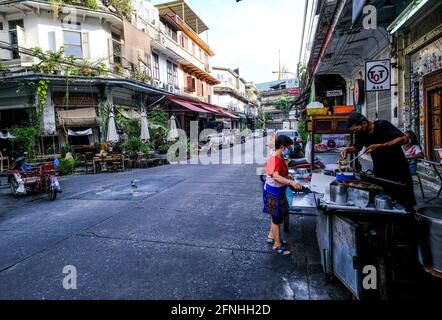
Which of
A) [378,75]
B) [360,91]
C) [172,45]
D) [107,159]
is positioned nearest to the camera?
[378,75]

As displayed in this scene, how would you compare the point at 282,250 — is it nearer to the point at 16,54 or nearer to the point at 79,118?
the point at 79,118

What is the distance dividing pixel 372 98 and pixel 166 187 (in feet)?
30.2

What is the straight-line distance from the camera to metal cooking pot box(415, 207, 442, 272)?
293 centimetres

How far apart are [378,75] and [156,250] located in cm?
700

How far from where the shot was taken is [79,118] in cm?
1559

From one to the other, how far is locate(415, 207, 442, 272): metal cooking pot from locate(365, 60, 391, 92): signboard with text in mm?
5187

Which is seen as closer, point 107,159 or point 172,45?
point 107,159

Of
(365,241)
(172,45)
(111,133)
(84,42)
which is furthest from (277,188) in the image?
(172,45)

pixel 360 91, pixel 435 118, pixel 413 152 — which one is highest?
pixel 360 91

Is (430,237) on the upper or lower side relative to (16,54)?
lower

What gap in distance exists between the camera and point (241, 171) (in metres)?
12.4

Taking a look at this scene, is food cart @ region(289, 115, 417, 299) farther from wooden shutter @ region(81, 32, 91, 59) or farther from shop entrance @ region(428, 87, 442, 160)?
wooden shutter @ region(81, 32, 91, 59)
